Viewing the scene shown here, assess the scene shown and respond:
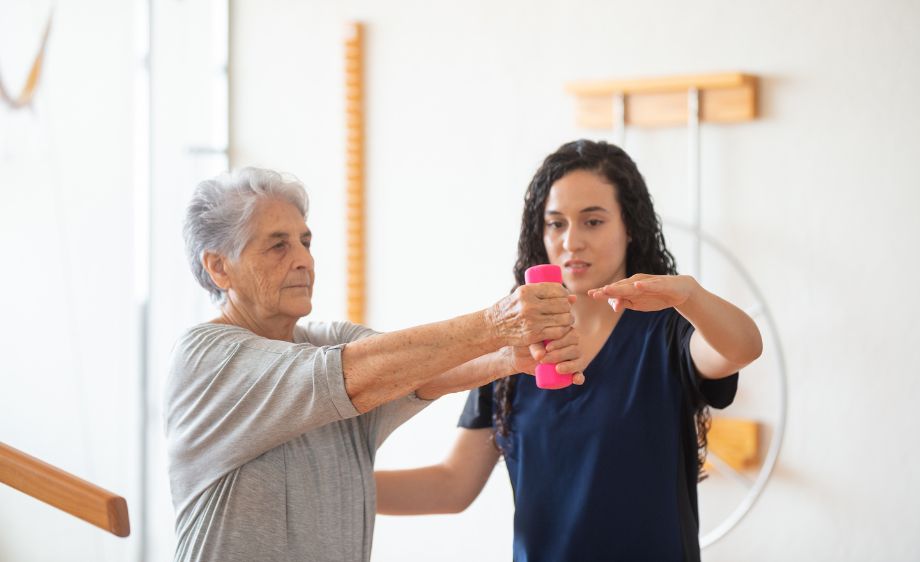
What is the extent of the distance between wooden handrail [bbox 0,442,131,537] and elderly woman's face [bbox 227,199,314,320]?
1.71 ft

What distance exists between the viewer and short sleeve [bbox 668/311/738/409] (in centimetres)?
177

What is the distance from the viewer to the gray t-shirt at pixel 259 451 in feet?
5.14

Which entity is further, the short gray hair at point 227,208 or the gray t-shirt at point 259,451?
the short gray hair at point 227,208

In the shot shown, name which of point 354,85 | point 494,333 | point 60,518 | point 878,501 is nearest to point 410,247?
point 354,85

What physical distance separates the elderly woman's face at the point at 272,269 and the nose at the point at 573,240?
51 centimetres

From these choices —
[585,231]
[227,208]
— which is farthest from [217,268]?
[585,231]

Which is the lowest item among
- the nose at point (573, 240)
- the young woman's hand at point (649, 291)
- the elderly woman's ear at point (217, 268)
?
the young woman's hand at point (649, 291)

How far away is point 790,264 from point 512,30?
4.28 ft

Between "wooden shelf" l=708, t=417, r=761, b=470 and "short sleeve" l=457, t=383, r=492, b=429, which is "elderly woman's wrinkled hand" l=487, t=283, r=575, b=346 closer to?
"short sleeve" l=457, t=383, r=492, b=429

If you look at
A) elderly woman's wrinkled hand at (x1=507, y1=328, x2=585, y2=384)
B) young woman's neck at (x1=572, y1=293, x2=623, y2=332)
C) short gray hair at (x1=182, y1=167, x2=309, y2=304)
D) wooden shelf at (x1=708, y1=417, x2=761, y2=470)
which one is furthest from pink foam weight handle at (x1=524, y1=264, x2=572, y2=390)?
wooden shelf at (x1=708, y1=417, x2=761, y2=470)

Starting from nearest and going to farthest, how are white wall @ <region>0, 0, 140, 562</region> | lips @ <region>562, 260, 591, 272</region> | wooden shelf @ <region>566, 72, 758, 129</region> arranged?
1. lips @ <region>562, 260, 591, 272</region>
2. white wall @ <region>0, 0, 140, 562</region>
3. wooden shelf @ <region>566, 72, 758, 129</region>

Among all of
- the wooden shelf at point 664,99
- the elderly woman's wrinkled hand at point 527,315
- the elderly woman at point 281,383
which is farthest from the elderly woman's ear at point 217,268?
the wooden shelf at point 664,99

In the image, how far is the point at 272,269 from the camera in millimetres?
1749

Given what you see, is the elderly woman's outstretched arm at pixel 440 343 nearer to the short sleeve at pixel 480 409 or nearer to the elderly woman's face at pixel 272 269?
the elderly woman's face at pixel 272 269
